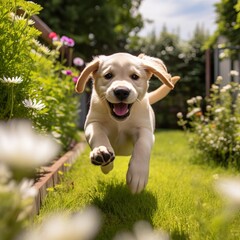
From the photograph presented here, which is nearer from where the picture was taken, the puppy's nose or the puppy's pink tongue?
the puppy's nose

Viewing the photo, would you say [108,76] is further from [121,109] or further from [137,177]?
[137,177]

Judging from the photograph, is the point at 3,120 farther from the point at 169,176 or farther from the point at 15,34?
the point at 169,176

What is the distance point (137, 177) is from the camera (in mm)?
2553

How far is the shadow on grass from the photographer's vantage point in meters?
2.41

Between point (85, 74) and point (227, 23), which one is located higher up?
point (85, 74)

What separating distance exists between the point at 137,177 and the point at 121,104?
2.07ft

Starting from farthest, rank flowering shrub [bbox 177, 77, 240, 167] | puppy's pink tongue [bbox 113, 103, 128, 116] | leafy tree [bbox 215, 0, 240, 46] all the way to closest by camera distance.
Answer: leafy tree [bbox 215, 0, 240, 46]
flowering shrub [bbox 177, 77, 240, 167]
puppy's pink tongue [bbox 113, 103, 128, 116]

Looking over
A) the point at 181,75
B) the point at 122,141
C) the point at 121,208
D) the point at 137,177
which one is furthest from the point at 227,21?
the point at 137,177

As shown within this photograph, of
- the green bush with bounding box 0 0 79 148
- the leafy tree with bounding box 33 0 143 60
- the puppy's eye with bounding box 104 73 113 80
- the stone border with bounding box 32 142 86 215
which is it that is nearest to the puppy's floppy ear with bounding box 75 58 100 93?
the puppy's eye with bounding box 104 73 113 80

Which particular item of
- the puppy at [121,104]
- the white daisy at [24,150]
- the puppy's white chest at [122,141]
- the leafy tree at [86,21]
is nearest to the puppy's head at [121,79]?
the puppy at [121,104]

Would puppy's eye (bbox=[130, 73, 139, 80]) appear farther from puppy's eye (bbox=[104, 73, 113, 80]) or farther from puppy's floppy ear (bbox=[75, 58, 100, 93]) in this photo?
puppy's floppy ear (bbox=[75, 58, 100, 93])

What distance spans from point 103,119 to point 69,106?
9.30ft

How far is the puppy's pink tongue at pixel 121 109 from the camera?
299 cm

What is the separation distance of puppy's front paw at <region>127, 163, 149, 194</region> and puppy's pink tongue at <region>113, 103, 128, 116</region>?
1.58ft
